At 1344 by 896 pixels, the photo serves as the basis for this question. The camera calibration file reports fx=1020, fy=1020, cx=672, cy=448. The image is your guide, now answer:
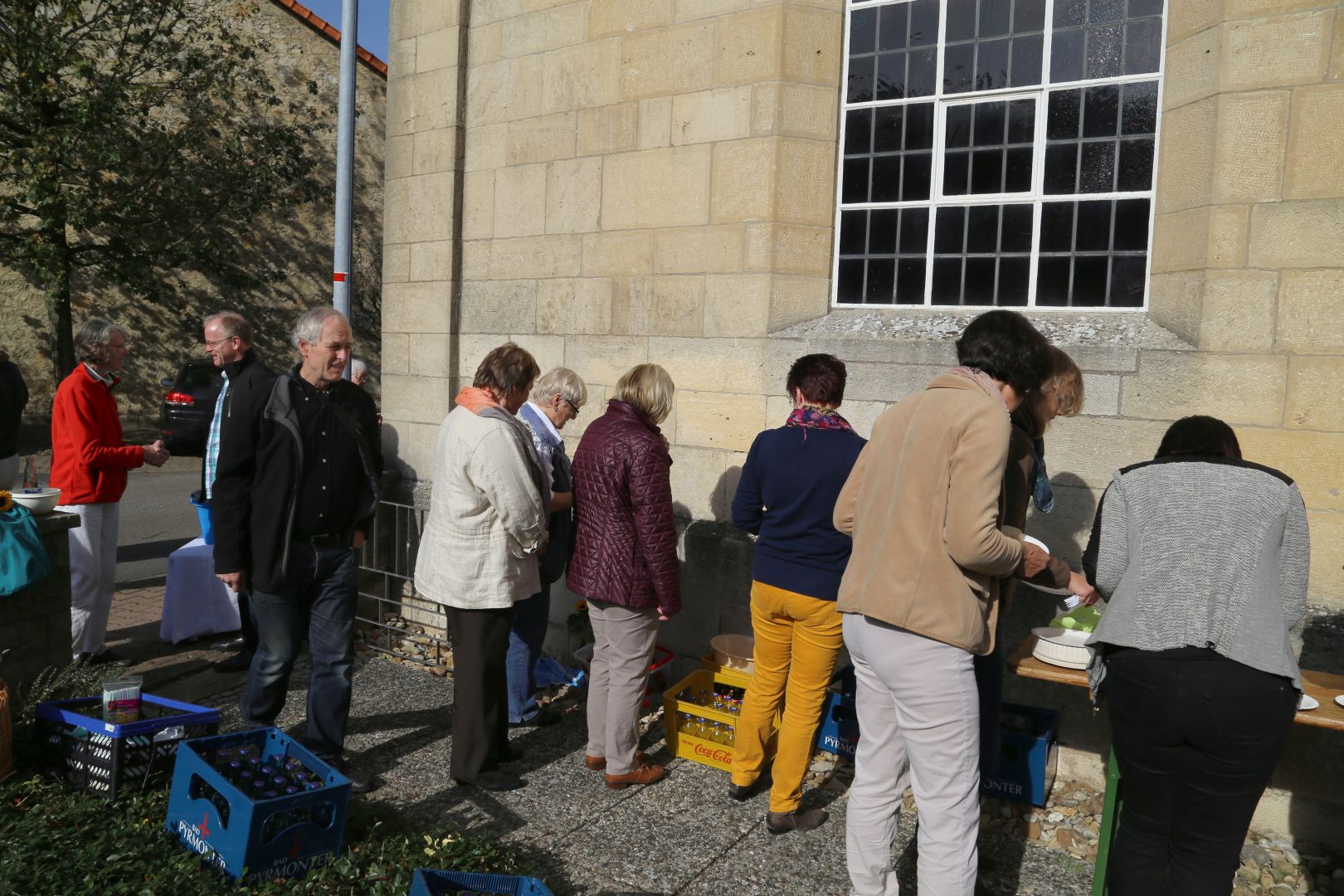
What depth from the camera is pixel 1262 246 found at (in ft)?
14.2

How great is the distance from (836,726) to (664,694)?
0.83 metres

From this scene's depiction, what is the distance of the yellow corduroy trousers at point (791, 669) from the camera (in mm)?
4016

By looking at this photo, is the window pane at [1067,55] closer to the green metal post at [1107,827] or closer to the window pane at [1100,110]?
the window pane at [1100,110]

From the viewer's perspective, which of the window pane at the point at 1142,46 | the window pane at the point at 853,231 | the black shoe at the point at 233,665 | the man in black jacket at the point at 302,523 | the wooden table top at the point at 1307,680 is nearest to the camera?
the wooden table top at the point at 1307,680

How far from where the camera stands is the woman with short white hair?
16.5ft

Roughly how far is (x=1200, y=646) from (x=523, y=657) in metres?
3.34

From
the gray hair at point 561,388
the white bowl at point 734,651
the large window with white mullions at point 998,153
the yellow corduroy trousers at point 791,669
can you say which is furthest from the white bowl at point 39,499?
the large window with white mullions at point 998,153

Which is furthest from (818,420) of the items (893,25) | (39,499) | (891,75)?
(39,499)

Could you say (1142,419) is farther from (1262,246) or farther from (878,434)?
(878,434)

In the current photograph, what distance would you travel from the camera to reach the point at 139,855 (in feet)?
11.0

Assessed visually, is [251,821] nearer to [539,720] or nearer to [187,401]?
[539,720]

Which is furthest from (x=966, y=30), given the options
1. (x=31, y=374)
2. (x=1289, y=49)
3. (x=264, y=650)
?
(x=31, y=374)

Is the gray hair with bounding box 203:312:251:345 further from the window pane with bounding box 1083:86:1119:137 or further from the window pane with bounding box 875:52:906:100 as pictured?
the window pane with bounding box 1083:86:1119:137

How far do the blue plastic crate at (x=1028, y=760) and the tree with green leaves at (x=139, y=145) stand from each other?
1397cm
